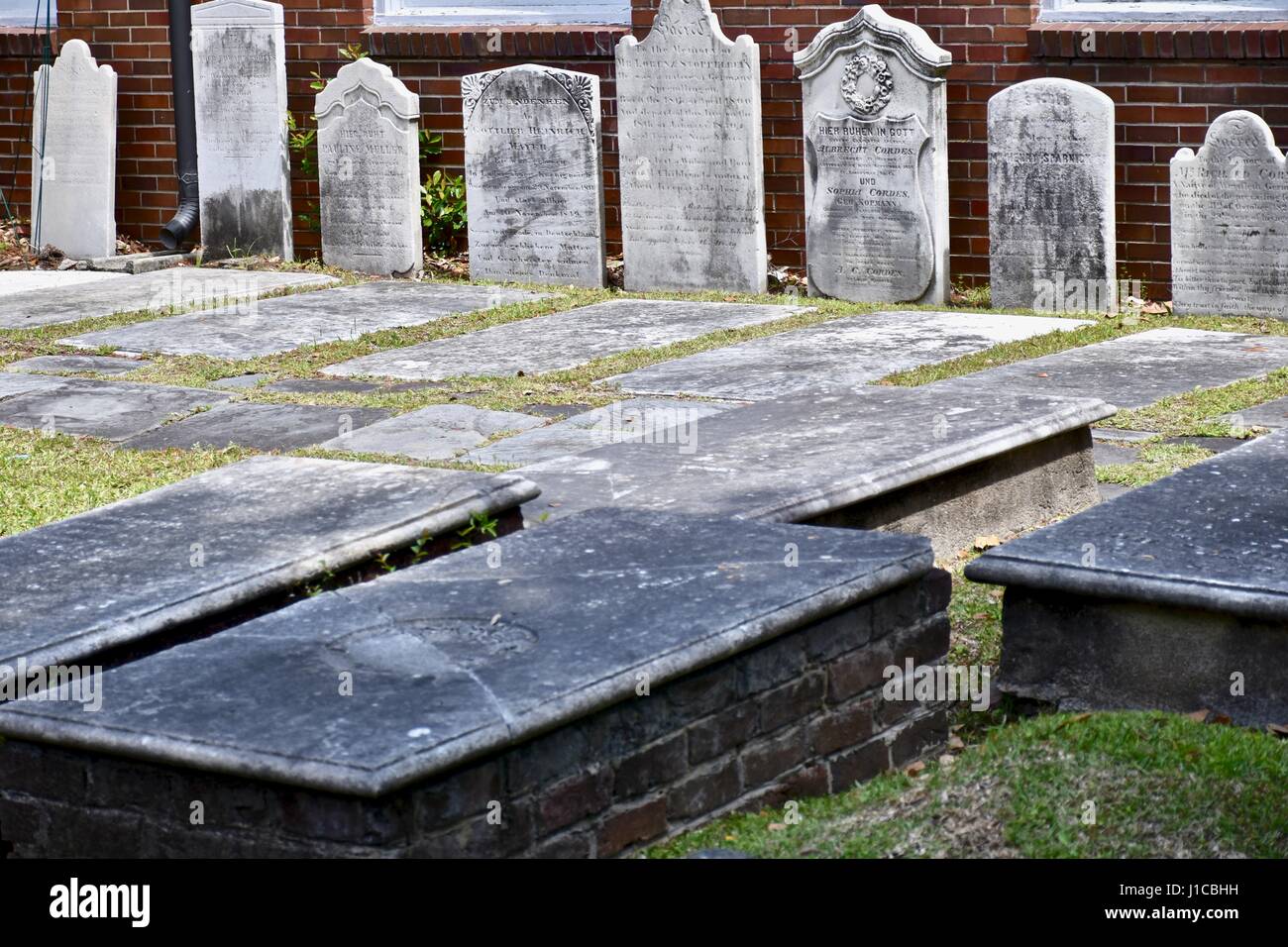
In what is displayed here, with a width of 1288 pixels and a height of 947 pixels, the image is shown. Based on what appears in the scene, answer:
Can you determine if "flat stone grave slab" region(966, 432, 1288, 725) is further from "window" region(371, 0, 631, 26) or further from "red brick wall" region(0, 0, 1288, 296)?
"window" region(371, 0, 631, 26)

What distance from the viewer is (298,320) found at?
9.13m

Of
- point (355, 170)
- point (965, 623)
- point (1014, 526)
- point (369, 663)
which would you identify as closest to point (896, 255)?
point (355, 170)

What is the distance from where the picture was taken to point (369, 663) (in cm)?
333

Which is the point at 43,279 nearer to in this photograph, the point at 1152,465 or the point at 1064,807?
the point at 1152,465

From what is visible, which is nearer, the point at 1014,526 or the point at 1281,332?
the point at 1014,526

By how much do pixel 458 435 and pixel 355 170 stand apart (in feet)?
14.6

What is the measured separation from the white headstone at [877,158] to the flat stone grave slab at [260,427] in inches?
126

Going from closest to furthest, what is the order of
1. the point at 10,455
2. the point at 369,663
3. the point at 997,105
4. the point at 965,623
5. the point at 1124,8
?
the point at 369,663, the point at 965,623, the point at 10,455, the point at 997,105, the point at 1124,8

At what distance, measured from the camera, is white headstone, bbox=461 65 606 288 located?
9977 mm

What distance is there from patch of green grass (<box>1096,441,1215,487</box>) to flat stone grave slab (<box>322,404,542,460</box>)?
2.00 m

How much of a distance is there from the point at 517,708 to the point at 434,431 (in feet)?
12.3

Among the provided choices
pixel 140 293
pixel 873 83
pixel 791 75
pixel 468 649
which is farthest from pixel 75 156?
pixel 468 649
